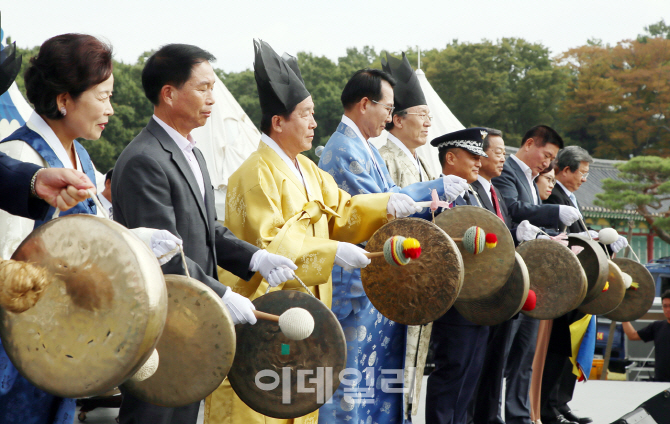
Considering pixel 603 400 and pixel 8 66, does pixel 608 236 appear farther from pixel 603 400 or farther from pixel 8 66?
pixel 8 66

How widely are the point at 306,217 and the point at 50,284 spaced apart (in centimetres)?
119

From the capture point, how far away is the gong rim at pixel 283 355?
200 centimetres

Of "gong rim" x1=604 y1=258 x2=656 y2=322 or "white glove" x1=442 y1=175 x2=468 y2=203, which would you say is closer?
"white glove" x1=442 y1=175 x2=468 y2=203

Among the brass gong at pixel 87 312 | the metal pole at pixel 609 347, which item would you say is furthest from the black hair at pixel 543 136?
the brass gong at pixel 87 312

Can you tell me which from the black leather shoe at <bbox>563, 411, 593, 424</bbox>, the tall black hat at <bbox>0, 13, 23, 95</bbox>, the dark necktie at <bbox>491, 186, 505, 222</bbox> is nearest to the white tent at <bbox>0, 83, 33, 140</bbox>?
the tall black hat at <bbox>0, 13, 23, 95</bbox>

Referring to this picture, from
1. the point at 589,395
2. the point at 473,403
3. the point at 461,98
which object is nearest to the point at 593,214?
the point at 461,98

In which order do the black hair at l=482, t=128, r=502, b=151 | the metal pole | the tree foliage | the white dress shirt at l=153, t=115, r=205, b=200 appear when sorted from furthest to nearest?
the tree foliage → the metal pole → the black hair at l=482, t=128, r=502, b=151 → the white dress shirt at l=153, t=115, r=205, b=200

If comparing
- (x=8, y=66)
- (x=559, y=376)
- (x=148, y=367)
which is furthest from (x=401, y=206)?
(x=559, y=376)

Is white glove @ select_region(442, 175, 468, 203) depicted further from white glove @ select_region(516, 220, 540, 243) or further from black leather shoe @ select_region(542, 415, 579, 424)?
black leather shoe @ select_region(542, 415, 579, 424)

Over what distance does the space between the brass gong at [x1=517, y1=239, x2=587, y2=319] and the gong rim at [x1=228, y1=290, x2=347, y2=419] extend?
6.14 ft

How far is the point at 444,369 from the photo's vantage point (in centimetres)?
342

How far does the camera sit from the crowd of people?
6.42ft

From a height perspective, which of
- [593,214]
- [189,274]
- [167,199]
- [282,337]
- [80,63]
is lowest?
[593,214]

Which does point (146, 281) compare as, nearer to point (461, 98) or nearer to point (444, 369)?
point (444, 369)
